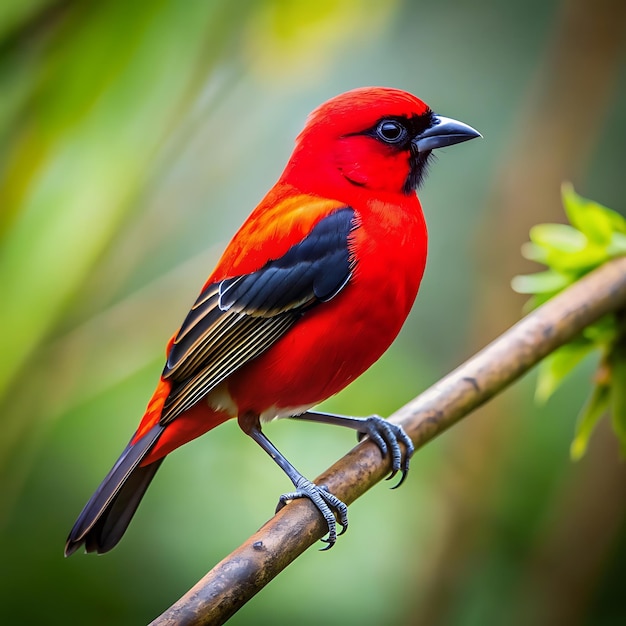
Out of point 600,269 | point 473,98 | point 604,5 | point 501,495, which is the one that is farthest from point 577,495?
point 473,98

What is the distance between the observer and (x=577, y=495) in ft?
11.6

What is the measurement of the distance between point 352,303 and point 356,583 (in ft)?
4.96

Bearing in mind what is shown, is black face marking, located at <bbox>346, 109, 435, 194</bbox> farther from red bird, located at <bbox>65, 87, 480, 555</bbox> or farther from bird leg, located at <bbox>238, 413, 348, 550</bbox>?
bird leg, located at <bbox>238, 413, 348, 550</bbox>

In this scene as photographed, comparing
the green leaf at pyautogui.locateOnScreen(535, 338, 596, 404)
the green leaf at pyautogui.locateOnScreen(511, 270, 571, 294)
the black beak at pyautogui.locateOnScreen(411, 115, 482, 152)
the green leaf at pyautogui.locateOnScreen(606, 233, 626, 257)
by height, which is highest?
the black beak at pyautogui.locateOnScreen(411, 115, 482, 152)

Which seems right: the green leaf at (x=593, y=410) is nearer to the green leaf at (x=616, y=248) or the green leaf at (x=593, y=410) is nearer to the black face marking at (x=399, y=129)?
the green leaf at (x=616, y=248)

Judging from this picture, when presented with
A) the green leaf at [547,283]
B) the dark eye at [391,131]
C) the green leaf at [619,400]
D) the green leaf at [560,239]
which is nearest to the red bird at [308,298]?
the dark eye at [391,131]

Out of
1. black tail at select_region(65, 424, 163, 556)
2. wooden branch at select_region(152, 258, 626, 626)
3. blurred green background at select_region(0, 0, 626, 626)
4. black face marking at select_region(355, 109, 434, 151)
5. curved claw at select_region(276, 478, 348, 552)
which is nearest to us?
wooden branch at select_region(152, 258, 626, 626)

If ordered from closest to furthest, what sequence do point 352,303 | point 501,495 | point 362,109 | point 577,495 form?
point 352,303 < point 362,109 < point 577,495 < point 501,495

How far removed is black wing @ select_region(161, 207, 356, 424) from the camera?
2.57 m

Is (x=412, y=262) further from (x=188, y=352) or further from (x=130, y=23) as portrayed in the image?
(x=130, y=23)

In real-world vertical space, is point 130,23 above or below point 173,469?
above

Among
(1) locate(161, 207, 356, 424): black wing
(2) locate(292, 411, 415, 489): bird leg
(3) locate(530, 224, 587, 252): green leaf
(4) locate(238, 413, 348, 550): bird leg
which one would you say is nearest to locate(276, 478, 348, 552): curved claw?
(4) locate(238, 413, 348, 550): bird leg

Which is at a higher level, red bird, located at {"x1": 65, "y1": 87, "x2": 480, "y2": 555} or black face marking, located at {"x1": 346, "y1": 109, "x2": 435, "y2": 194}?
black face marking, located at {"x1": 346, "y1": 109, "x2": 435, "y2": 194}

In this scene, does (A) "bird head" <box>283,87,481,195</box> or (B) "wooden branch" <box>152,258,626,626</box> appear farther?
(A) "bird head" <box>283,87,481,195</box>
